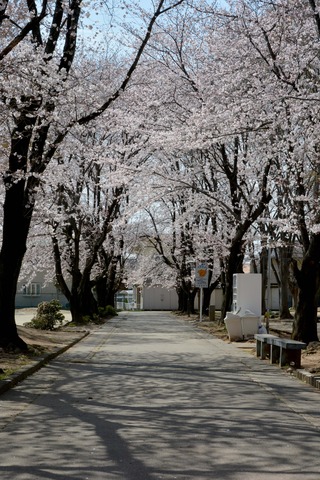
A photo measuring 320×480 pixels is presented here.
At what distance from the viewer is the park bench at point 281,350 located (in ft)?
46.1

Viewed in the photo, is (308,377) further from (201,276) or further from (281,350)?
(201,276)

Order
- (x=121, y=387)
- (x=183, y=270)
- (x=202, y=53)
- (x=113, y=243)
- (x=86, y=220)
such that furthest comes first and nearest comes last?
(x=183, y=270), (x=113, y=243), (x=86, y=220), (x=202, y=53), (x=121, y=387)

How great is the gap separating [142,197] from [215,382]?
15618mm

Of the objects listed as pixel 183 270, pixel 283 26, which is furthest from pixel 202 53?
pixel 183 270

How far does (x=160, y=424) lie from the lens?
26.8 ft

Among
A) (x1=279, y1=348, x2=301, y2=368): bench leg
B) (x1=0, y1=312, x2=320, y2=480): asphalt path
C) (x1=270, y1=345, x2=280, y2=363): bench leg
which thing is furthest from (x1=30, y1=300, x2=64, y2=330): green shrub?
(x1=279, y1=348, x2=301, y2=368): bench leg

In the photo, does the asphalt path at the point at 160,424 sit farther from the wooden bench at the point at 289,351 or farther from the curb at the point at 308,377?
the wooden bench at the point at 289,351

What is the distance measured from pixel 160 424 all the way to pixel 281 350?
23.4 ft

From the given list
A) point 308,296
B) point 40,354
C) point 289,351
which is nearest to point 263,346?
point 289,351

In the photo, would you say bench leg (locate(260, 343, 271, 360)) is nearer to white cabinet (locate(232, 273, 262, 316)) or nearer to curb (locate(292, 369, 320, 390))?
curb (locate(292, 369, 320, 390))

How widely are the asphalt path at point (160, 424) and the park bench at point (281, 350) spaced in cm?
40

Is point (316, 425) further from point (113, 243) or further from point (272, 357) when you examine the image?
point (113, 243)

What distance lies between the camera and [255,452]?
6695 mm

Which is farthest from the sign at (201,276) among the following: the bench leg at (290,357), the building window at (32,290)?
the building window at (32,290)
